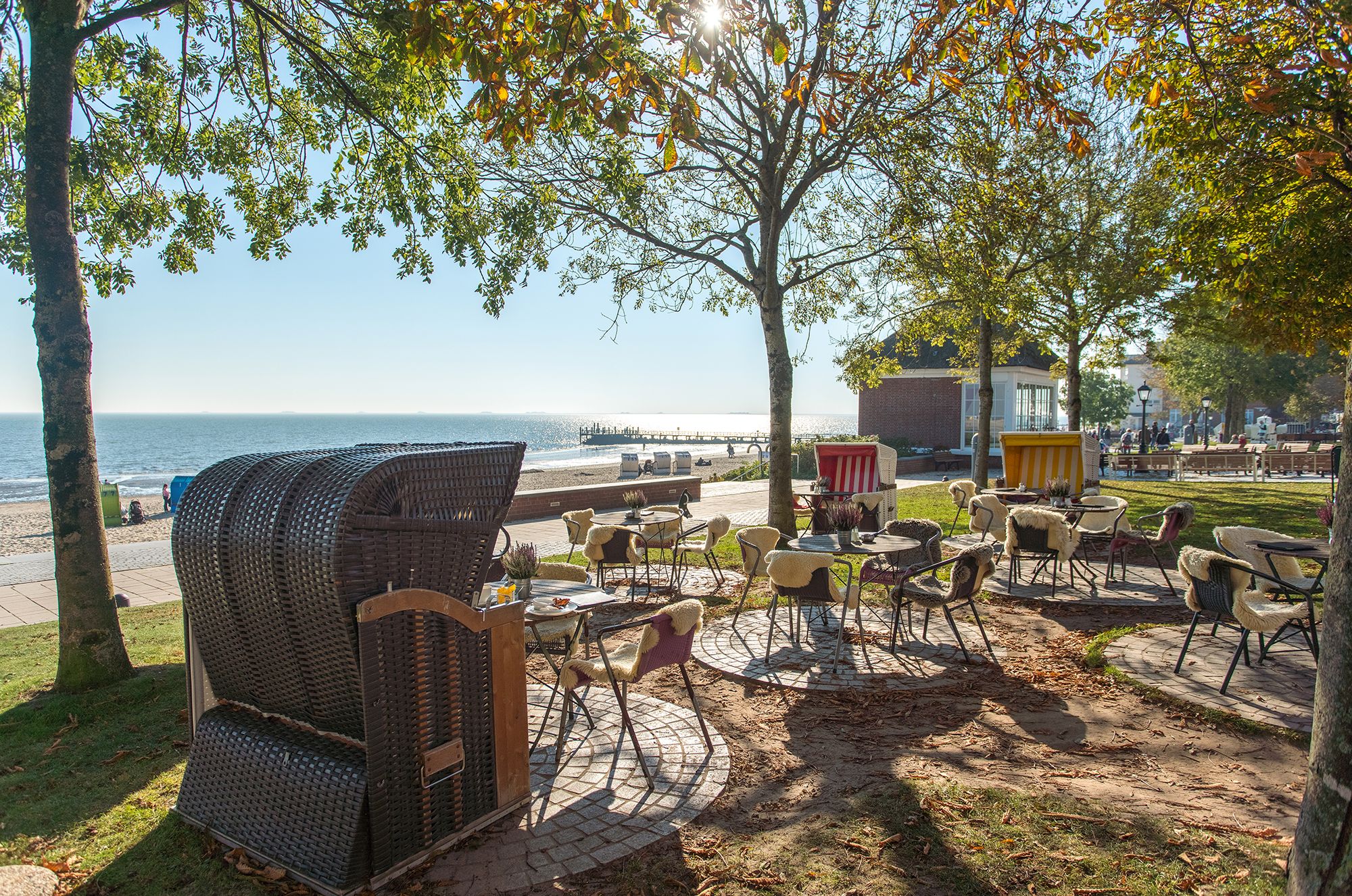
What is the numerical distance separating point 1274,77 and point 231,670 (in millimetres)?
6890

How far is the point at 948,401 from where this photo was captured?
30.3 meters

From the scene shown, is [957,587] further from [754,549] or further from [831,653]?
[754,549]

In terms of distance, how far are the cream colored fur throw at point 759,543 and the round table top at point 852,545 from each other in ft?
0.69

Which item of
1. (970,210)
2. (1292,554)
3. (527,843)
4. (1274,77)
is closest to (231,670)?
(527,843)

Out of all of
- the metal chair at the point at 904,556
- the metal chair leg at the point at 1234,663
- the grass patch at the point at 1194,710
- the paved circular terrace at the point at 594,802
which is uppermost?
the metal chair at the point at 904,556

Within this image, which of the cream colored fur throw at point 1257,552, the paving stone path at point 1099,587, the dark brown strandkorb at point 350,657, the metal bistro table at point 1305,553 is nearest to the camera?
the dark brown strandkorb at point 350,657

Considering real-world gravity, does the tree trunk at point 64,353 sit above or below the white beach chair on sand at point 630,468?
above

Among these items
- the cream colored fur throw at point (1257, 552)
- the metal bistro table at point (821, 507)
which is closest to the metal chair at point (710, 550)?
the metal bistro table at point (821, 507)

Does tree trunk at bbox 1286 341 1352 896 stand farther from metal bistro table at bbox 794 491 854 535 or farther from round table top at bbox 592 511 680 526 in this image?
metal bistro table at bbox 794 491 854 535

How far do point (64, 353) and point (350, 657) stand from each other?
394 cm

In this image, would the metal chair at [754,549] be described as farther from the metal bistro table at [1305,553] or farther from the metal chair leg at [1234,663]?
the metal bistro table at [1305,553]

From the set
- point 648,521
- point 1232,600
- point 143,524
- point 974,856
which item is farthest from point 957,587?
point 143,524

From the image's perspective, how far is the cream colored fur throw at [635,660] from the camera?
Result: 12.8ft

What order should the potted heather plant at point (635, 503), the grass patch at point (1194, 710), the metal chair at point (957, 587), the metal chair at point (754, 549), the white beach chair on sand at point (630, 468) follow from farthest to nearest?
the white beach chair on sand at point (630, 468), the potted heather plant at point (635, 503), the metal chair at point (754, 549), the metal chair at point (957, 587), the grass patch at point (1194, 710)
